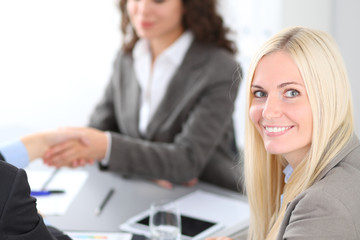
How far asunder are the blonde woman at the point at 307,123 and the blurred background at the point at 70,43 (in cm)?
201

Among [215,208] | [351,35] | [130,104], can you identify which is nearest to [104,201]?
[215,208]

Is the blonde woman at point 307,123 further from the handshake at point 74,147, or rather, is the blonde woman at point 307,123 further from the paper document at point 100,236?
the handshake at point 74,147

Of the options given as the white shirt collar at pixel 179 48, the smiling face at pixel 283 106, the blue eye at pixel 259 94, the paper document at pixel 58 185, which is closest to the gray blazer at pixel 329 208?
the smiling face at pixel 283 106

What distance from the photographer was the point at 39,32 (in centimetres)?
377

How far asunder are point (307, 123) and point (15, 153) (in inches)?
46.2

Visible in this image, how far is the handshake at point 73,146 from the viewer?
234 centimetres

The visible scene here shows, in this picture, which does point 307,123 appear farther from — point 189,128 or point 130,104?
point 130,104

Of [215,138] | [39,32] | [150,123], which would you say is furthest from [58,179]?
[39,32]

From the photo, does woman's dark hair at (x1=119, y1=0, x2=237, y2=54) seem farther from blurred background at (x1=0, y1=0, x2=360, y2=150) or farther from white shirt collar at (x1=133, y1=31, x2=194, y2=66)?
blurred background at (x1=0, y1=0, x2=360, y2=150)

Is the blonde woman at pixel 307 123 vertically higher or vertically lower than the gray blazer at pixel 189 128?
higher

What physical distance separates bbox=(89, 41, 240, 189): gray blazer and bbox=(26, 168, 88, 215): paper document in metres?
0.17

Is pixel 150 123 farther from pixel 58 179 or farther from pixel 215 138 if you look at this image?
pixel 58 179

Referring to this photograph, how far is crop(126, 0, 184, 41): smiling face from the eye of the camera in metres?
2.63

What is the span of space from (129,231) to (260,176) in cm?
49
